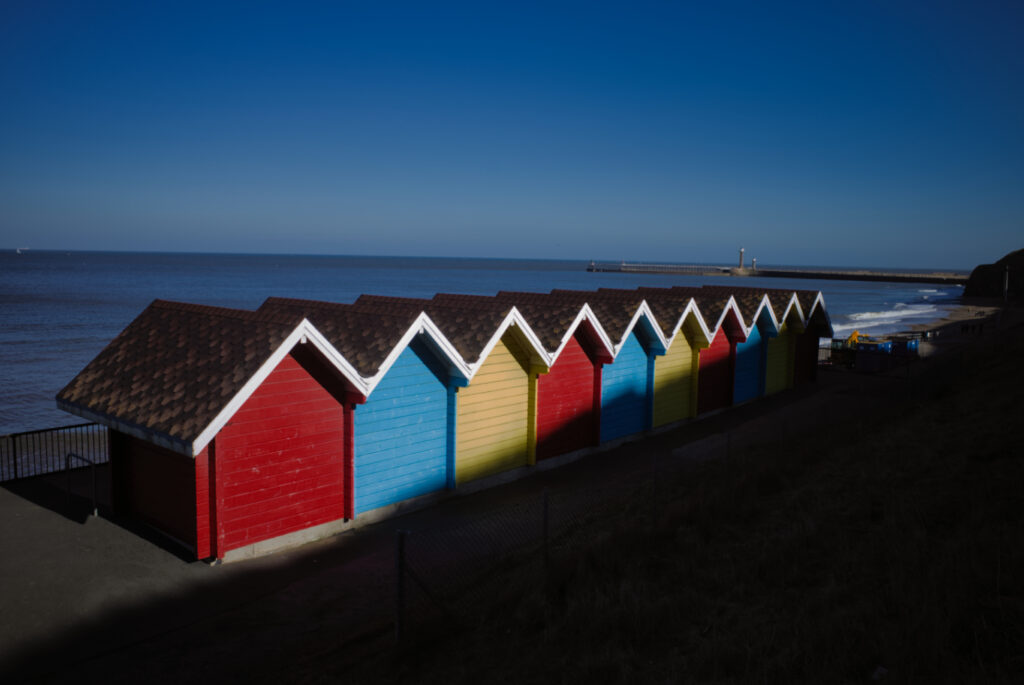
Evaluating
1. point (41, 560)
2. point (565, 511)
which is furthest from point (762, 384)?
point (41, 560)

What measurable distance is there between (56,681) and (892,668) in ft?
28.0

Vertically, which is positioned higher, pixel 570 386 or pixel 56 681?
pixel 570 386

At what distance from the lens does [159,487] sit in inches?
462

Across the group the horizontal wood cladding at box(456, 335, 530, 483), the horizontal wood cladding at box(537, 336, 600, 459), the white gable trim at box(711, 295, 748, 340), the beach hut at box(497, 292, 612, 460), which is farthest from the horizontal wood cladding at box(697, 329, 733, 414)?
the horizontal wood cladding at box(456, 335, 530, 483)

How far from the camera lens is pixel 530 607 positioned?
27.4 ft

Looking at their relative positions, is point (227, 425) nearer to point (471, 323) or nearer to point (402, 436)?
point (402, 436)

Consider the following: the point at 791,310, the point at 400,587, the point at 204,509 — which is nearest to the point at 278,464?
the point at 204,509

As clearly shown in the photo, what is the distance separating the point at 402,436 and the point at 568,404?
17.7 feet

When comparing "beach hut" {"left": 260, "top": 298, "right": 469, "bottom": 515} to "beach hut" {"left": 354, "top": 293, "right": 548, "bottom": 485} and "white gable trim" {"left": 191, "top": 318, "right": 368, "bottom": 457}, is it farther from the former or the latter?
"beach hut" {"left": 354, "top": 293, "right": 548, "bottom": 485}

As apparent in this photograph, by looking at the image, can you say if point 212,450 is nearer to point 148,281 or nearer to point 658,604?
point 658,604

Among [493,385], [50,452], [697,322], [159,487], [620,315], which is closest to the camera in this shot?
[159,487]

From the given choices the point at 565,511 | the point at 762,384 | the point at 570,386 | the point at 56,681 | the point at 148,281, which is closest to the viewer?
the point at 56,681

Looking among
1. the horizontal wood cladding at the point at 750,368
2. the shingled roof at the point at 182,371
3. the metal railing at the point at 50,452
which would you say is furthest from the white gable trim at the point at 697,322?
the metal railing at the point at 50,452

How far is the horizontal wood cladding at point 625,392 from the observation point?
19.0 m
